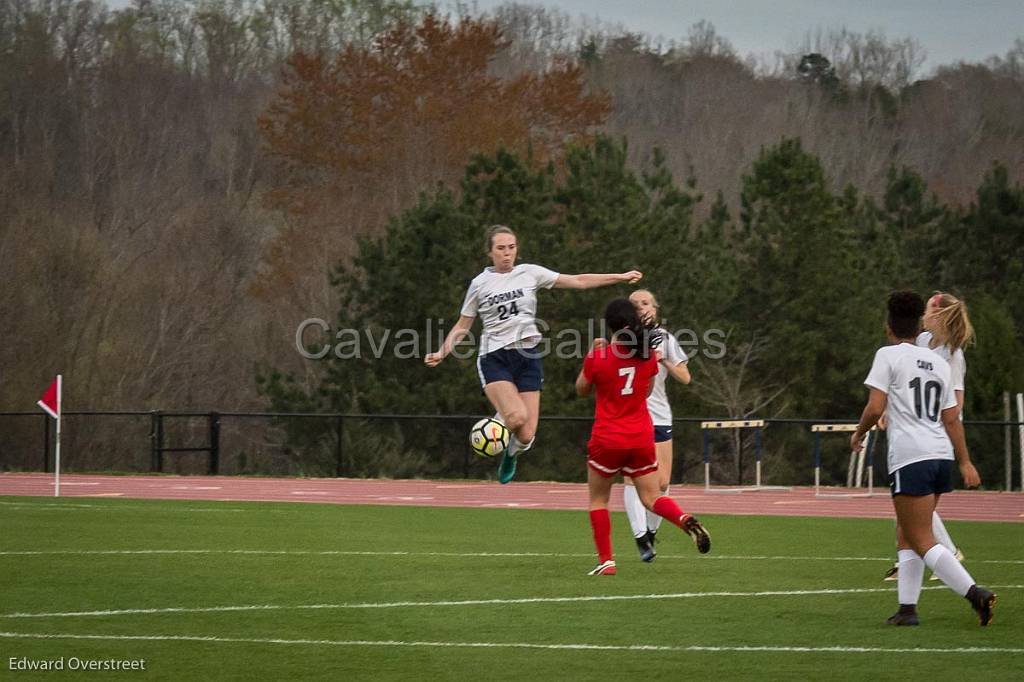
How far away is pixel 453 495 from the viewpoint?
82.8 feet

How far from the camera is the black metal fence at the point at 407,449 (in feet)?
108

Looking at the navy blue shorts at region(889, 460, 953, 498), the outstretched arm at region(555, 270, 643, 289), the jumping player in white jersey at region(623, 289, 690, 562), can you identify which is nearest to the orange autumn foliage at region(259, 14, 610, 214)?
the outstretched arm at region(555, 270, 643, 289)

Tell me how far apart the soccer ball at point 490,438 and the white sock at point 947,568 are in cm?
528

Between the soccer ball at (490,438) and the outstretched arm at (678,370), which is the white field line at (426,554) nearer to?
the soccer ball at (490,438)

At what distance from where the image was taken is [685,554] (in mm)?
13023

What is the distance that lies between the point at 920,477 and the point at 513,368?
5.57 metres

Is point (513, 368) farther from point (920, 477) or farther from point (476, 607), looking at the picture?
point (920, 477)

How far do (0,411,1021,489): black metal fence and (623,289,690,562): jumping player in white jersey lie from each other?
55.3 ft

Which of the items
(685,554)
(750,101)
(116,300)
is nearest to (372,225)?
(116,300)

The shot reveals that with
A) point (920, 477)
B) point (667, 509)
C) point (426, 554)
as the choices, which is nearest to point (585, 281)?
point (426, 554)

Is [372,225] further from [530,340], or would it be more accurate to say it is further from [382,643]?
[382,643]

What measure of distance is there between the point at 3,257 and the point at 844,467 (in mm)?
27562

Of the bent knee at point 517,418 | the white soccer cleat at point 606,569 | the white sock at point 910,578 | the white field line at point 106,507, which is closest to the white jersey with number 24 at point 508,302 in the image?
the bent knee at point 517,418

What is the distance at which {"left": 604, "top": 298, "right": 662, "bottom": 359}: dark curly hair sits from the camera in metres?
10.4
